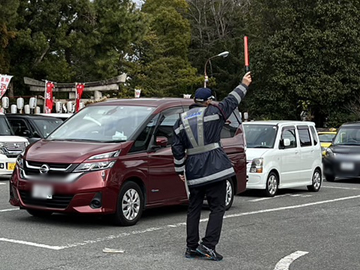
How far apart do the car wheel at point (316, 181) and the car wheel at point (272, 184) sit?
5.33ft

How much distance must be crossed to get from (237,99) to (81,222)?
139 inches

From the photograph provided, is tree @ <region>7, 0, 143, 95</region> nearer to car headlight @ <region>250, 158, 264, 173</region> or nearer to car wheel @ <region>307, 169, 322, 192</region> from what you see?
car wheel @ <region>307, 169, 322, 192</region>

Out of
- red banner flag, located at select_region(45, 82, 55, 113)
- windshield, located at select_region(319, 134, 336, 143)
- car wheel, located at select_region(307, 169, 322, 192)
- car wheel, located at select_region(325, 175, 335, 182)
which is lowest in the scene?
car wheel, located at select_region(325, 175, 335, 182)

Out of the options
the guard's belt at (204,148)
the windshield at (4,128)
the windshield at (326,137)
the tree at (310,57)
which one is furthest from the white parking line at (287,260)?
the tree at (310,57)

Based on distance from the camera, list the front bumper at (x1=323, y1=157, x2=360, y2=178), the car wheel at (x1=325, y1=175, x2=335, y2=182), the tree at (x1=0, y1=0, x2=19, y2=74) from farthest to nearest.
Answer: the tree at (x1=0, y1=0, x2=19, y2=74) < the car wheel at (x1=325, y1=175, x2=335, y2=182) < the front bumper at (x1=323, y1=157, x2=360, y2=178)

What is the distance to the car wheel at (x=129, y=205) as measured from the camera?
891cm

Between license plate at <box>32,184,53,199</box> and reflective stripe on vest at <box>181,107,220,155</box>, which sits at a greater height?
reflective stripe on vest at <box>181,107,220,155</box>

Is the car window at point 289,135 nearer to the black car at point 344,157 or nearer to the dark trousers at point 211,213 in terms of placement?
the black car at point 344,157

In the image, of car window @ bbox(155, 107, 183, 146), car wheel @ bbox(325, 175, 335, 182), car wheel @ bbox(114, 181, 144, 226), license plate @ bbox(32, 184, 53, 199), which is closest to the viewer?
license plate @ bbox(32, 184, 53, 199)

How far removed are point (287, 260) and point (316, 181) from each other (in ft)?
29.8

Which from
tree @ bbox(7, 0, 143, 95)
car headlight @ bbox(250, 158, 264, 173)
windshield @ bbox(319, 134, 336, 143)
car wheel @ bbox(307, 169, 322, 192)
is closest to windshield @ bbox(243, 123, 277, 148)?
car headlight @ bbox(250, 158, 264, 173)

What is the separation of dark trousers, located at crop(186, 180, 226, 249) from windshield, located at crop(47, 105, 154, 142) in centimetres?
239

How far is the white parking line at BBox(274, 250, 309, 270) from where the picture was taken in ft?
22.6

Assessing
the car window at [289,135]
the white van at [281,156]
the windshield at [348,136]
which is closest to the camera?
the white van at [281,156]
